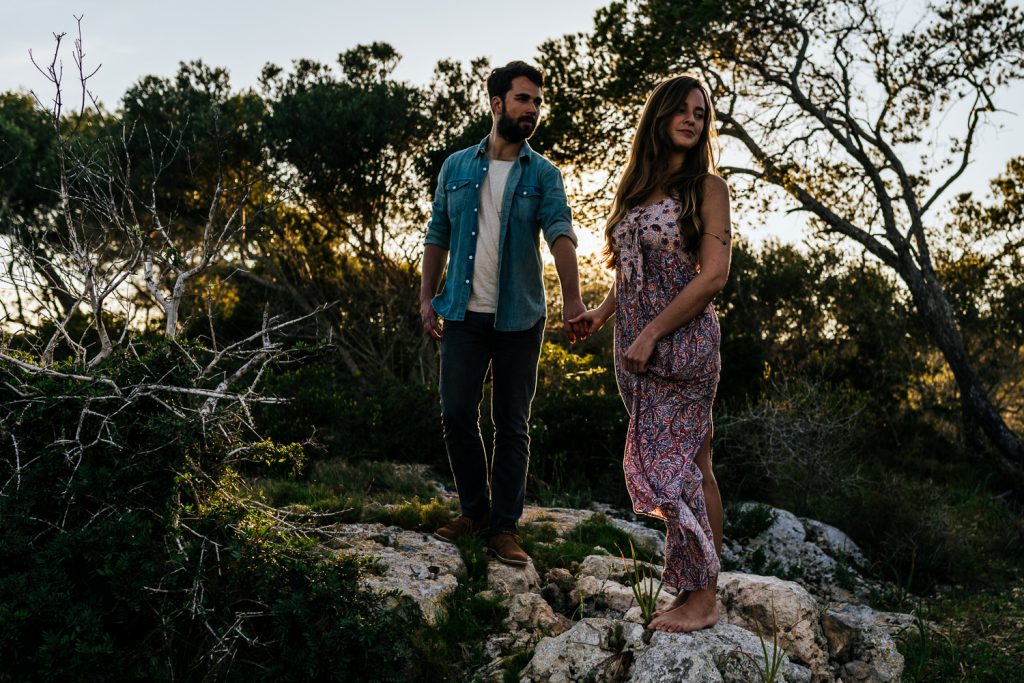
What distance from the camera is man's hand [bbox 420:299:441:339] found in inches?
173

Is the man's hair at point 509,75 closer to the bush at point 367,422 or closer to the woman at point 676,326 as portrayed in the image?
the woman at point 676,326

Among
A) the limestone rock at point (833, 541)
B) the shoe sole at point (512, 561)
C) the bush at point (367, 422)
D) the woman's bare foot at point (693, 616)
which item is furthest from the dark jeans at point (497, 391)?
the bush at point (367, 422)

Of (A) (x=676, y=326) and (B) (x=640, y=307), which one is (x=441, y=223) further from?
(A) (x=676, y=326)

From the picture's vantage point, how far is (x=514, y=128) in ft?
14.2

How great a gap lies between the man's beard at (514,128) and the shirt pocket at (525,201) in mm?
240

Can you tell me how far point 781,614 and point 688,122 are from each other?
2.28 meters

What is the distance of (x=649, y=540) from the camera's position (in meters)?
5.55

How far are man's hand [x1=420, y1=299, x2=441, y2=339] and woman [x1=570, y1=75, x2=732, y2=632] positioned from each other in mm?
1189

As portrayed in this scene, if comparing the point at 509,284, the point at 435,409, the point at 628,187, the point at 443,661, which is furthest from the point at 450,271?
the point at 435,409

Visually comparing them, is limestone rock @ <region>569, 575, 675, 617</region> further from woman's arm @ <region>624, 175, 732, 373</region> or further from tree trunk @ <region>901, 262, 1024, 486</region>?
tree trunk @ <region>901, 262, 1024, 486</region>

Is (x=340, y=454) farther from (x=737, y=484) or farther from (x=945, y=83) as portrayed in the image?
(x=945, y=83)

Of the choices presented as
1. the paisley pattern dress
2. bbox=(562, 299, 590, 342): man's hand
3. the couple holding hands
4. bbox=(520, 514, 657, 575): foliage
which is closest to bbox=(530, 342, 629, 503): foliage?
bbox=(520, 514, 657, 575): foliage

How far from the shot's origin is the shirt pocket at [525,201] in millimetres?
4355

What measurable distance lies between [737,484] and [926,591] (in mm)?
1807
